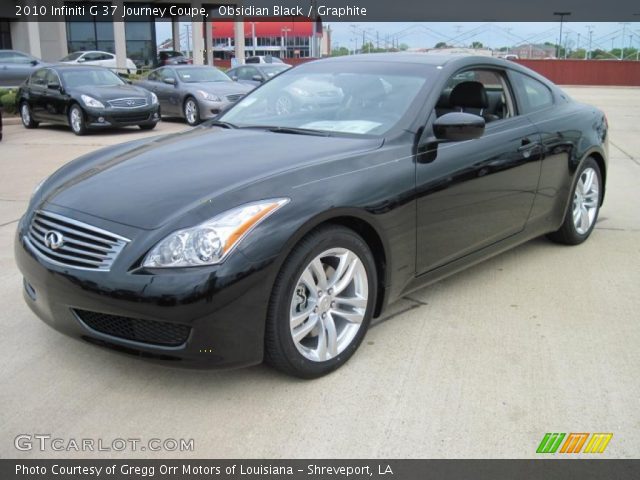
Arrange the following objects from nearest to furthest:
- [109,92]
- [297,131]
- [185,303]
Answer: [185,303]
[297,131]
[109,92]

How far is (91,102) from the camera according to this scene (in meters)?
13.3

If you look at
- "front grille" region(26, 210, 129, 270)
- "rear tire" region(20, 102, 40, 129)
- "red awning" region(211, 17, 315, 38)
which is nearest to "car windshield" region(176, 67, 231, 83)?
"rear tire" region(20, 102, 40, 129)

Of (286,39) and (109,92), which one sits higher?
(286,39)

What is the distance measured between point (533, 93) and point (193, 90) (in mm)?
A: 11364

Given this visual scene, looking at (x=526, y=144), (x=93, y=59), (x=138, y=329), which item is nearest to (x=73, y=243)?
(x=138, y=329)

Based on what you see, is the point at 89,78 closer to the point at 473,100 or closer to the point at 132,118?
the point at 132,118

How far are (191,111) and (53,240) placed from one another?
41.2 feet

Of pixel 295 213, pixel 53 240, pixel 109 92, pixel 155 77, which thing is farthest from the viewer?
pixel 155 77

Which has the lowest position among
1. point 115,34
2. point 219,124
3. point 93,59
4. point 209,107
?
point 209,107

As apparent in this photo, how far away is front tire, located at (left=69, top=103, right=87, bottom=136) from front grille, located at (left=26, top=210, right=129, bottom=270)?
10934mm

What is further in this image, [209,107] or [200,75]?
[200,75]

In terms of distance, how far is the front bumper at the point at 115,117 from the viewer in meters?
13.2

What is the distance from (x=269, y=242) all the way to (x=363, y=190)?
68 centimetres

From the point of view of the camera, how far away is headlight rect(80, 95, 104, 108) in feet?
43.5
